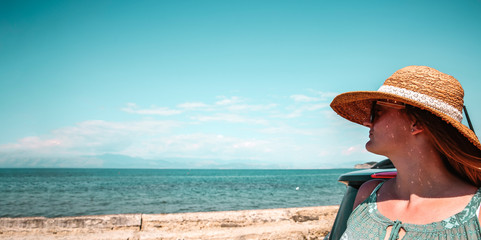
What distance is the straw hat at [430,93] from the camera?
3.77ft

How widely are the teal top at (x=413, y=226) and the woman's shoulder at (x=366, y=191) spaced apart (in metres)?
0.10

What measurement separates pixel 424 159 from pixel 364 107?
43 centimetres

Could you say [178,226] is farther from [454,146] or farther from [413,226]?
[454,146]

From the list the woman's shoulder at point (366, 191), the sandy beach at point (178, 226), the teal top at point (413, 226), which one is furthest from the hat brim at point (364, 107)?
the sandy beach at point (178, 226)

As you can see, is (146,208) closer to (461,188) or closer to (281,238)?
(281,238)

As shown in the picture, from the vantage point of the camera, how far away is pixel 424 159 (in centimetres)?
125

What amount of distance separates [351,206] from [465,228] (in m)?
0.69

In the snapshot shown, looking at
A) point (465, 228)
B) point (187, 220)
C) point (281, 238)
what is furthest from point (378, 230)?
point (187, 220)

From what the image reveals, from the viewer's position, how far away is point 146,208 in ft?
51.0

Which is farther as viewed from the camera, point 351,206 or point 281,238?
point 281,238

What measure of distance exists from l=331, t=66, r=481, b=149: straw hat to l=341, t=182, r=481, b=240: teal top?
0.93 ft

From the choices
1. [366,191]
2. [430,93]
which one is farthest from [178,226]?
[430,93]

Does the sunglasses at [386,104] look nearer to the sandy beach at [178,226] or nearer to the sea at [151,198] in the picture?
the sandy beach at [178,226]

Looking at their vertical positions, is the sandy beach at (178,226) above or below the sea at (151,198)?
above
